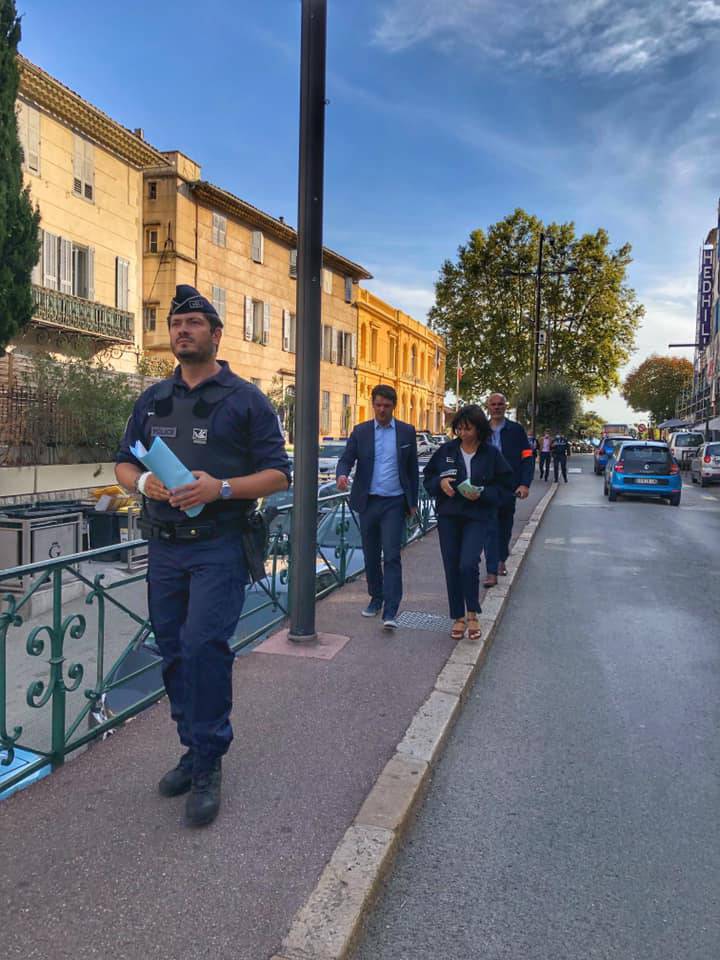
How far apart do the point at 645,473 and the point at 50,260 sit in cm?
1686

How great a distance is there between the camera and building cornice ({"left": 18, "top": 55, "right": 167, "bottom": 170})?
69.2 ft

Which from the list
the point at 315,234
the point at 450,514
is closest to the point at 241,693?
the point at 450,514

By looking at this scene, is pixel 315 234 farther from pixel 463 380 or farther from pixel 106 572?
pixel 463 380

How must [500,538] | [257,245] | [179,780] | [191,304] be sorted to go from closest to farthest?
1. [191,304]
2. [179,780]
3. [500,538]
4. [257,245]

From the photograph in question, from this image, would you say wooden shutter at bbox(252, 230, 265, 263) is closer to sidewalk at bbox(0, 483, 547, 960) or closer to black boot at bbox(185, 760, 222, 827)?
sidewalk at bbox(0, 483, 547, 960)

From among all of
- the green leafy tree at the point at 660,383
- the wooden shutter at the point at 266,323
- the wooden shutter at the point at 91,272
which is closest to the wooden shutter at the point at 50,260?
the wooden shutter at the point at 91,272

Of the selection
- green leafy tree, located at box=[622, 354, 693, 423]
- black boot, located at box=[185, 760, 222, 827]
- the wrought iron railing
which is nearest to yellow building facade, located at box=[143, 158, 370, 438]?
the wrought iron railing

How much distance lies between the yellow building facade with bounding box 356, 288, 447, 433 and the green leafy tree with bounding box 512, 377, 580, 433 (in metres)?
7.57

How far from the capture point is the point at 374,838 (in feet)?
9.67

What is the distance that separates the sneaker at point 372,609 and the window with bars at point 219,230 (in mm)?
26560

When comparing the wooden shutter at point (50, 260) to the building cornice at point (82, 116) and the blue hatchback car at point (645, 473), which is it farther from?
the blue hatchback car at point (645, 473)

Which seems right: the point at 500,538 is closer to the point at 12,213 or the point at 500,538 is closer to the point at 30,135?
the point at 12,213

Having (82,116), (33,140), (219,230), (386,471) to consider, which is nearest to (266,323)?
(219,230)

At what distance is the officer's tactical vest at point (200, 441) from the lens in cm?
301
